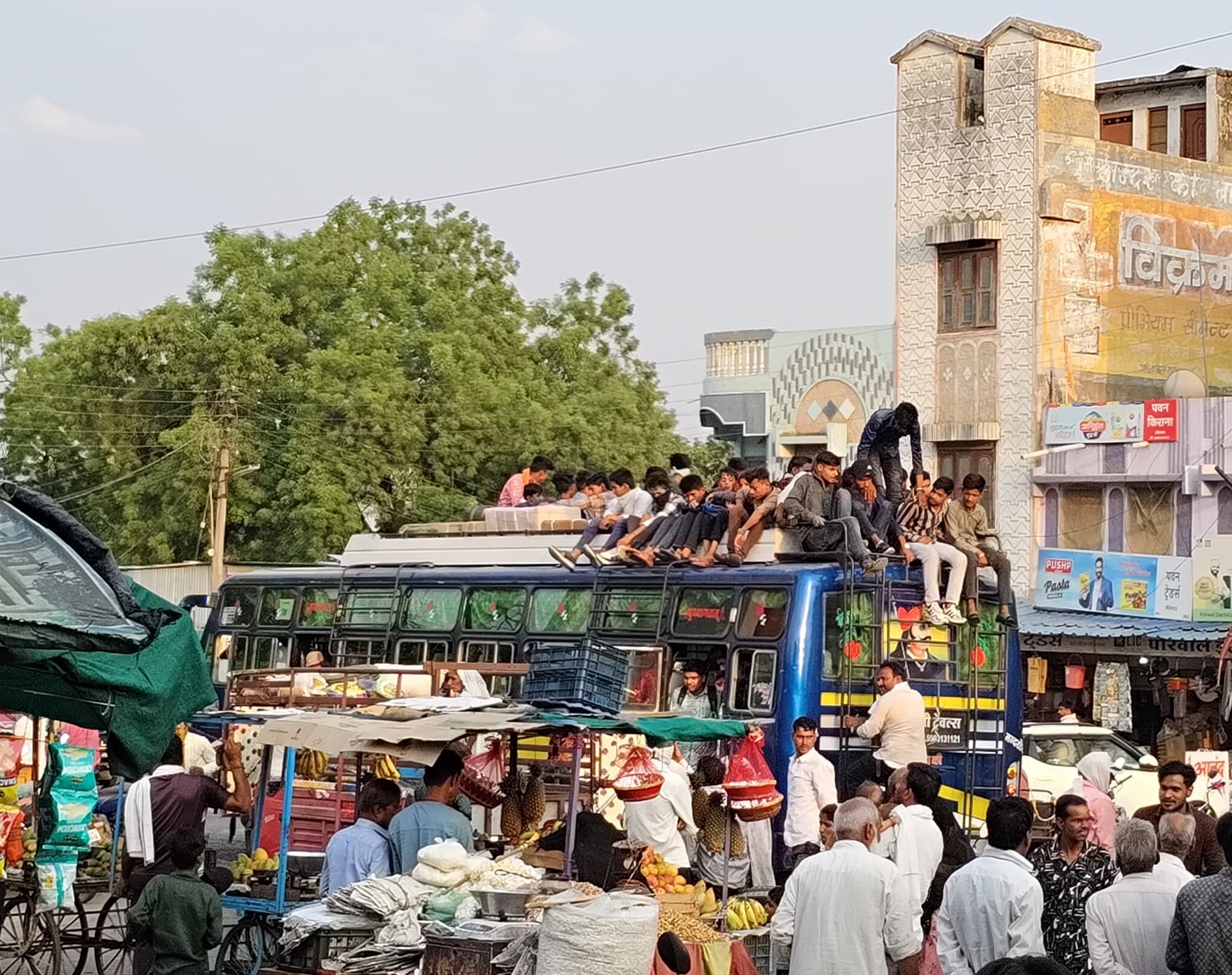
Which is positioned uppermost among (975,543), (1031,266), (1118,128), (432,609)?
(1118,128)

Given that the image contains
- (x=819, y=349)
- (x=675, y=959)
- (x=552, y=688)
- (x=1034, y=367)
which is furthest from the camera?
(x=819, y=349)

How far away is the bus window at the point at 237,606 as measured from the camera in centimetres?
2308

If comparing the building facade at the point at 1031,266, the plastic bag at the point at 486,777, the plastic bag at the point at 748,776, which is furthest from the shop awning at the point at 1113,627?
the plastic bag at the point at 486,777

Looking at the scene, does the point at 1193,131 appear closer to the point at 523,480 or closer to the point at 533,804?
the point at 523,480

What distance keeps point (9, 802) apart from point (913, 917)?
18.6ft

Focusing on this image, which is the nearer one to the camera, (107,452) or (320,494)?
(320,494)

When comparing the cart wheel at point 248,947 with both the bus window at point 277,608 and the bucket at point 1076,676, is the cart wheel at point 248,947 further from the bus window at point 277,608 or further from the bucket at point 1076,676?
the bucket at point 1076,676

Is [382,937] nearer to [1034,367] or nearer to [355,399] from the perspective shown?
[1034,367]

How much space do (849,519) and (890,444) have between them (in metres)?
1.17

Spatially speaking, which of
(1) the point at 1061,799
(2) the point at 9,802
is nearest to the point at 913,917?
(1) the point at 1061,799

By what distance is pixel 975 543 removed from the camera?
58.9 feet

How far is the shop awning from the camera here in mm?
29062

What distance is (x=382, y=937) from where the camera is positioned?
10.1m

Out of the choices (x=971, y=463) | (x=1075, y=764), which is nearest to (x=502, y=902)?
(x=1075, y=764)
